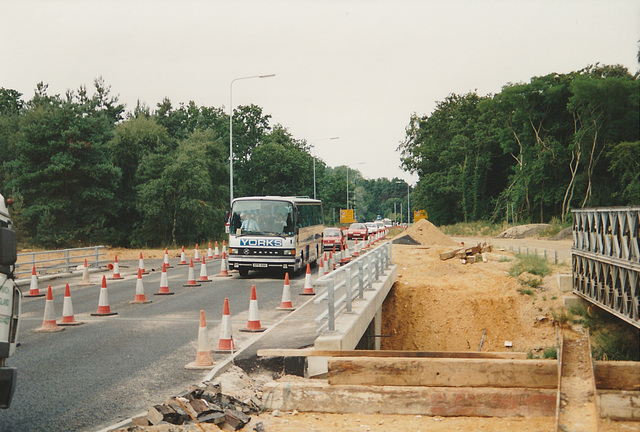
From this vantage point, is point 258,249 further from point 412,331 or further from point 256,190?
point 256,190

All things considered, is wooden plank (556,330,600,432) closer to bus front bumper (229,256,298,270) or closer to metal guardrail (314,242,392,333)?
metal guardrail (314,242,392,333)

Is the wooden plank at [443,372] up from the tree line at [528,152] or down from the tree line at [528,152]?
down

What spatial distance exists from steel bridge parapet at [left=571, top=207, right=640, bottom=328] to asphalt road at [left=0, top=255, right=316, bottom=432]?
6629 millimetres

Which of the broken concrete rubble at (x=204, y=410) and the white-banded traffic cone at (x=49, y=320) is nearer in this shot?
the broken concrete rubble at (x=204, y=410)

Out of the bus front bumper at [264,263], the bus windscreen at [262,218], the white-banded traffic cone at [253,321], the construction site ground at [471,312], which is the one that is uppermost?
the bus windscreen at [262,218]

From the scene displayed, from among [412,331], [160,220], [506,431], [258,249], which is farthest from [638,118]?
[160,220]

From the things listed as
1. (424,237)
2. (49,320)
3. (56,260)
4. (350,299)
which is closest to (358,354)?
(350,299)

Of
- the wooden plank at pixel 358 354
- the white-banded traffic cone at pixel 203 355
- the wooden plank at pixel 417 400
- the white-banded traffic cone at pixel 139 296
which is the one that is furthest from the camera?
the white-banded traffic cone at pixel 139 296

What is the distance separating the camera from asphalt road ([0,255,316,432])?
274 inches

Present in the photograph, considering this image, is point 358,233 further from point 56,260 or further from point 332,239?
point 56,260

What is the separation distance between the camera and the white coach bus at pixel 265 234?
2159cm

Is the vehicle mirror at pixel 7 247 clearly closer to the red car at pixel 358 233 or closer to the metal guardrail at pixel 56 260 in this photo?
the metal guardrail at pixel 56 260

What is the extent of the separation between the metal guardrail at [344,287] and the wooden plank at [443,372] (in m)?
1.07

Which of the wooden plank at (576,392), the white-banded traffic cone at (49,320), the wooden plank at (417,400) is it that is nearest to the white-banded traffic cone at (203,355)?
the wooden plank at (417,400)
